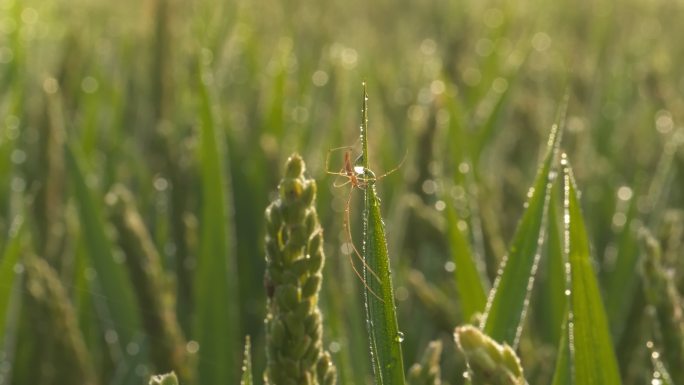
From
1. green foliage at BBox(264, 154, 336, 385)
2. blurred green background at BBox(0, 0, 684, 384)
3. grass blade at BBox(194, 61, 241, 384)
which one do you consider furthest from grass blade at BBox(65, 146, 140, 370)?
green foliage at BBox(264, 154, 336, 385)

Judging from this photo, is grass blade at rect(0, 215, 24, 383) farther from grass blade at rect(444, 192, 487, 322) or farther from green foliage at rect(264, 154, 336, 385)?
green foliage at rect(264, 154, 336, 385)

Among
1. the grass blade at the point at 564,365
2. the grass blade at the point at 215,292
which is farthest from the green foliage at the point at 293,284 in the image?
the grass blade at the point at 215,292

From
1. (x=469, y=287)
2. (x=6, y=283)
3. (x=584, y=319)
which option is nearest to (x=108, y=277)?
(x=6, y=283)

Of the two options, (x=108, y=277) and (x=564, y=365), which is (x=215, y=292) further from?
(x=564, y=365)

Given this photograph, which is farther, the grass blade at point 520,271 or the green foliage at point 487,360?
the grass blade at point 520,271

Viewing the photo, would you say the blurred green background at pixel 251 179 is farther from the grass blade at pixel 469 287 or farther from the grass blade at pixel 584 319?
the grass blade at pixel 584 319

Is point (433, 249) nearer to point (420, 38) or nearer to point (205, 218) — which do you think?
point (205, 218)

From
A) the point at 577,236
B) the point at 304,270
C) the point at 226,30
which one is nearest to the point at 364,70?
the point at 226,30
